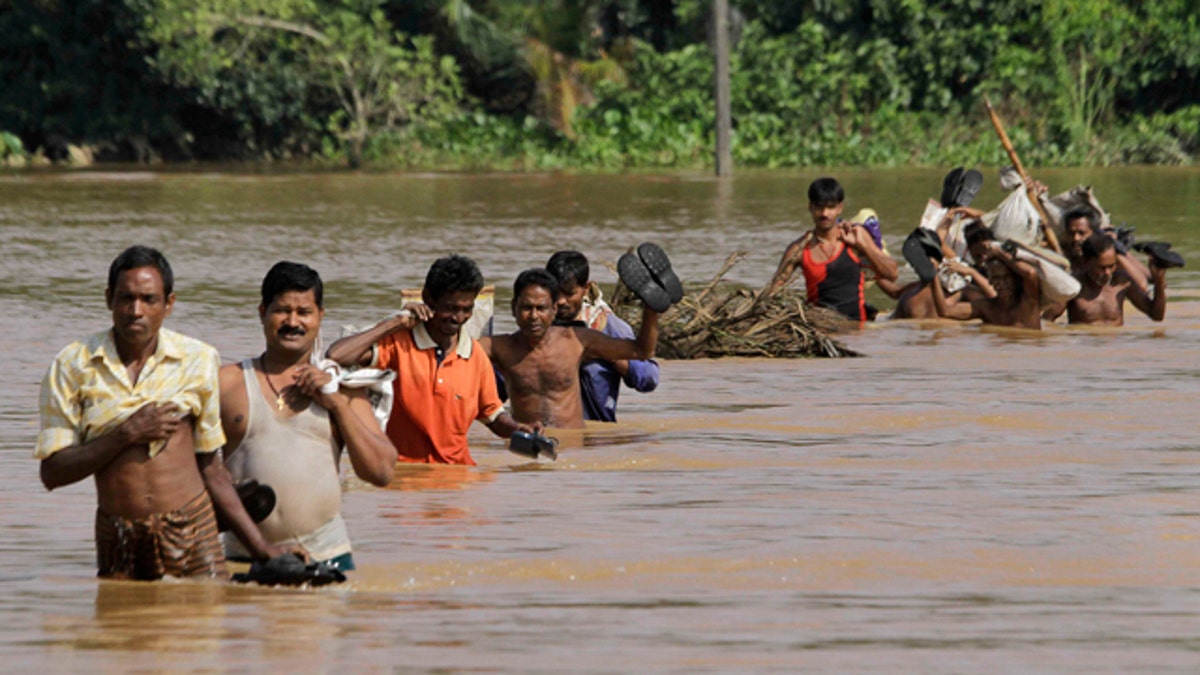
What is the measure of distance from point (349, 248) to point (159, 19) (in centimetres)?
1528

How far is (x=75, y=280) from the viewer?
1816 cm

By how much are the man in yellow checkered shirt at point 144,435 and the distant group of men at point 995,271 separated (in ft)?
28.1

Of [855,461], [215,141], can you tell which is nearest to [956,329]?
[855,461]

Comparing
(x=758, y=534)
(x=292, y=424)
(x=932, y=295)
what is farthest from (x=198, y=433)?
(x=932, y=295)

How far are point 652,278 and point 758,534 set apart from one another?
133 centimetres

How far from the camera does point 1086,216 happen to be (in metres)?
14.3

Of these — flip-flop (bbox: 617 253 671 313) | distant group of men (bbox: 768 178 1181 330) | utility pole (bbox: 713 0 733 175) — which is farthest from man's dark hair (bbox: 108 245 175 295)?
utility pole (bbox: 713 0 733 175)

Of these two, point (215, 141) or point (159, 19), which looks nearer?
point (159, 19)

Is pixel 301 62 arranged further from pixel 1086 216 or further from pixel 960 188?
pixel 1086 216

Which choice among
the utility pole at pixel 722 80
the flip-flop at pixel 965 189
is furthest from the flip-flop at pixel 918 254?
the utility pole at pixel 722 80

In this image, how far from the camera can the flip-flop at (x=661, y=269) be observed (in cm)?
820

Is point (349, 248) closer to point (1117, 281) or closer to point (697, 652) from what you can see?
point (1117, 281)

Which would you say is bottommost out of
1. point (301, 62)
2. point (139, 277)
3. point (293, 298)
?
point (301, 62)

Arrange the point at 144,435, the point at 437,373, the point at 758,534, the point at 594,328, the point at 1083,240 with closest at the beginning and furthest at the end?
1. the point at 144,435
2. the point at 758,534
3. the point at 437,373
4. the point at 594,328
5. the point at 1083,240
